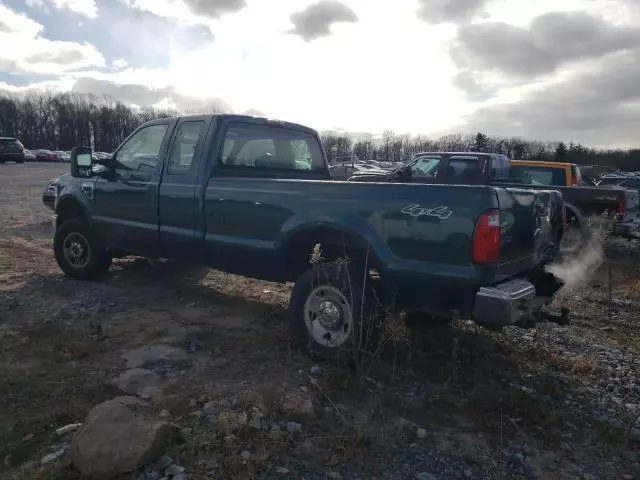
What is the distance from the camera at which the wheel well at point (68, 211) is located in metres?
6.50

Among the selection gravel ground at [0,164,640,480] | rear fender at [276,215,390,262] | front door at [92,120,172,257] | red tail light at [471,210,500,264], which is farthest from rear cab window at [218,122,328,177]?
red tail light at [471,210,500,264]

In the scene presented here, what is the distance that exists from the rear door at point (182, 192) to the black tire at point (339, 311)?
1.46 m

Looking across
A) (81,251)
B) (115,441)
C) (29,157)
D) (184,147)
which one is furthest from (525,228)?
(29,157)

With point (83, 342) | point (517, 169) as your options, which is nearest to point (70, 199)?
point (83, 342)

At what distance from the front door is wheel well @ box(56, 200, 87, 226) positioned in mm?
464

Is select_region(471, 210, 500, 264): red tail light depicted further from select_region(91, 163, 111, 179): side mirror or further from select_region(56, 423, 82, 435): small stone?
select_region(91, 163, 111, 179): side mirror

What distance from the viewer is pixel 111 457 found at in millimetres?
2564

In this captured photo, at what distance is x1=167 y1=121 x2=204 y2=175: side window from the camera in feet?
17.1

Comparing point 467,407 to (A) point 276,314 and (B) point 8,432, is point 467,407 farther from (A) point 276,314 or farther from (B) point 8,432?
(B) point 8,432

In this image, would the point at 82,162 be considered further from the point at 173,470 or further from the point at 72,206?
the point at 173,470

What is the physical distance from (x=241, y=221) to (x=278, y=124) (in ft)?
5.29

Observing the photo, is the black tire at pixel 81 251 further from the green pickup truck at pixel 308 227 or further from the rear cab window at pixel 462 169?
the rear cab window at pixel 462 169

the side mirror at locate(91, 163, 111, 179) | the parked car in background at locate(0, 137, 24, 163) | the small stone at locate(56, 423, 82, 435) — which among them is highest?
the parked car in background at locate(0, 137, 24, 163)

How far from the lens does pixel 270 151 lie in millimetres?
5637
